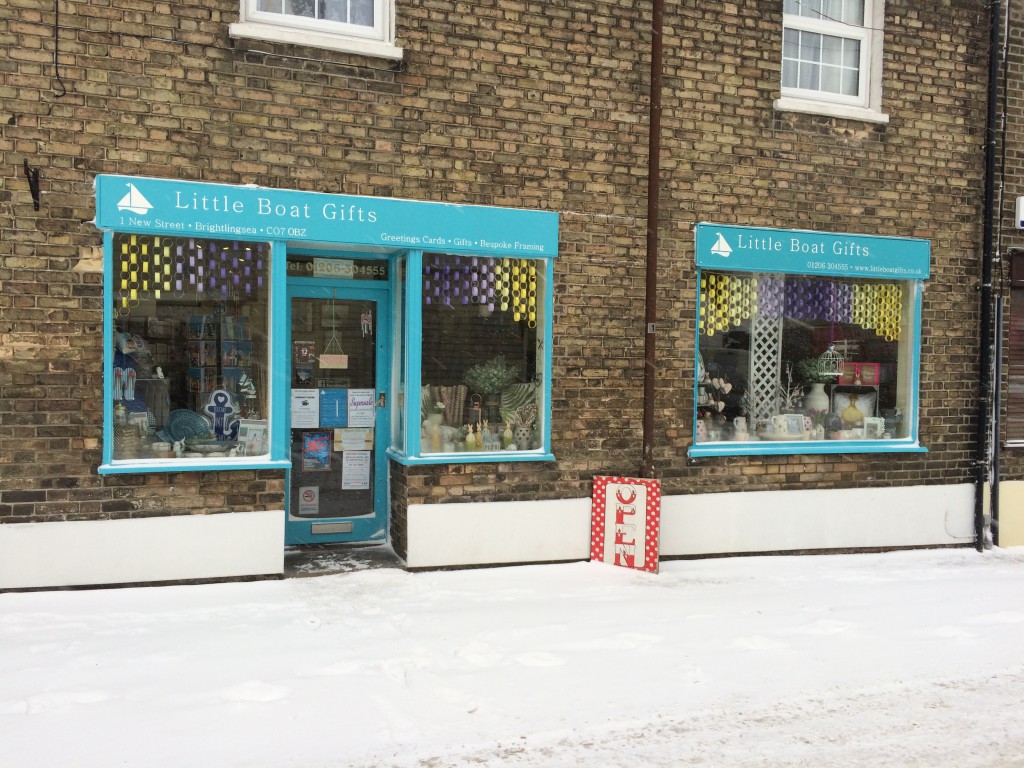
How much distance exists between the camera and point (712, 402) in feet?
25.9

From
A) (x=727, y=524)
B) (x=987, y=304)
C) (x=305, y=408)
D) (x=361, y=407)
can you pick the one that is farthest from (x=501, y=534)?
(x=987, y=304)

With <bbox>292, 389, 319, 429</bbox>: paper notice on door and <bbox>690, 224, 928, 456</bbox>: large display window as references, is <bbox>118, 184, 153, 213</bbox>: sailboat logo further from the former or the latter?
<bbox>690, 224, 928, 456</bbox>: large display window

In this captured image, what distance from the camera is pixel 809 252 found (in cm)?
798

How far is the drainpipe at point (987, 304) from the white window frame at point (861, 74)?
3.79 feet

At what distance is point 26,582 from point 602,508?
430cm

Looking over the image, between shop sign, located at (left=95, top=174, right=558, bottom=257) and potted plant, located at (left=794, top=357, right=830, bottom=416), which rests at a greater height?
shop sign, located at (left=95, top=174, right=558, bottom=257)

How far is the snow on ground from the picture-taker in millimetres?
4016

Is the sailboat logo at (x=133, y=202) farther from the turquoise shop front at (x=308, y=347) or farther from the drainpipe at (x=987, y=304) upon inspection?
the drainpipe at (x=987, y=304)

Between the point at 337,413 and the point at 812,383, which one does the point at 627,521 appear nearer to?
the point at 812,383

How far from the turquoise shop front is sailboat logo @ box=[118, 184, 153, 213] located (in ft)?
0.05

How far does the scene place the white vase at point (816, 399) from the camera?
27.3 feet

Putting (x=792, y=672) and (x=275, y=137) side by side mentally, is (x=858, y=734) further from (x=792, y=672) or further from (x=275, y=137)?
(x=275, y=137)

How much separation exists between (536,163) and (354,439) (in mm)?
2814

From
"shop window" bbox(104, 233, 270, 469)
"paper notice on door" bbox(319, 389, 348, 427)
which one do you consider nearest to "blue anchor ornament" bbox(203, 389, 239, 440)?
"shop window" bbox(104, 233, 270, 469)
